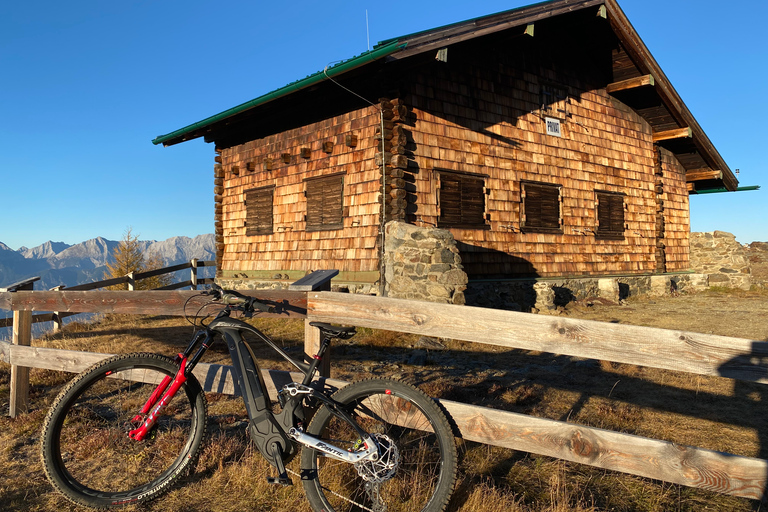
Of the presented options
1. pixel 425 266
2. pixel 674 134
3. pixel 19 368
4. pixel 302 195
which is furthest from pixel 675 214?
pixel 19 368

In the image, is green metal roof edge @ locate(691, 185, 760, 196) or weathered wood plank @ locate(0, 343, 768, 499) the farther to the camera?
green metal roof edge @ locate(691, 185, 760, 196)

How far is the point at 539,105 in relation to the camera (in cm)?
1294

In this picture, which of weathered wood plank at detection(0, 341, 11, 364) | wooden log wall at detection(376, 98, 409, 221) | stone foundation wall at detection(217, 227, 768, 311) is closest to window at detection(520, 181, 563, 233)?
stone foundation wall at detection(217, 227, 768, 311)

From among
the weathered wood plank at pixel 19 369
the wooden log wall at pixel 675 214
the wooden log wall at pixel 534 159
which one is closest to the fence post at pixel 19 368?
the weathered wood plank at pixel 19 369

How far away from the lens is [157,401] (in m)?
3.05

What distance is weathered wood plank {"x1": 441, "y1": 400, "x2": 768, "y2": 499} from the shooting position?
7.50ft

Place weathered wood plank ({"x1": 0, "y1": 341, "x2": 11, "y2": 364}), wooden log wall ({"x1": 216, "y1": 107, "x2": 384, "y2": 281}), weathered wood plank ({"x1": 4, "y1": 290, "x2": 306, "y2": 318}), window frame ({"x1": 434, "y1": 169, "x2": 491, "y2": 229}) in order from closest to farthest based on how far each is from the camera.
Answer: weathered wood plank ({"x1": 4, "y1": 290, "x2": 306, "y2": 318}) → weathered wood plank ({"x1": 0, "y1": 341, "x2": 11, "y2": 364}) → wooden log wall ({"x1": 216, "y1": 107, "x2": 384, "y2": 281}) → window frame ({"x1": 434, "y1": 169, "x2": 491, "y2": 229})

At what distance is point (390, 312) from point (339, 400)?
634mm

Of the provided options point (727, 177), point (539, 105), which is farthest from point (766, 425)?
point (727, 177)

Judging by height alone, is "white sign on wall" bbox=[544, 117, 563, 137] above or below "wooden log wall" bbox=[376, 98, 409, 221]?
above

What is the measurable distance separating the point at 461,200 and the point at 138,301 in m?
8.24

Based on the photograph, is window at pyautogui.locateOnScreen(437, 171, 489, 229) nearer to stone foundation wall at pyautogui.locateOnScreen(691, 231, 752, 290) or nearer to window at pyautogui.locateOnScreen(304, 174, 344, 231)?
window at pyautogui.locateOnScreen(304, 174, 344, 231)

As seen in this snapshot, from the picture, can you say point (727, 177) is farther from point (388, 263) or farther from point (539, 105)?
point (388, 263)

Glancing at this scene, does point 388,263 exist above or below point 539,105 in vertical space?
below
